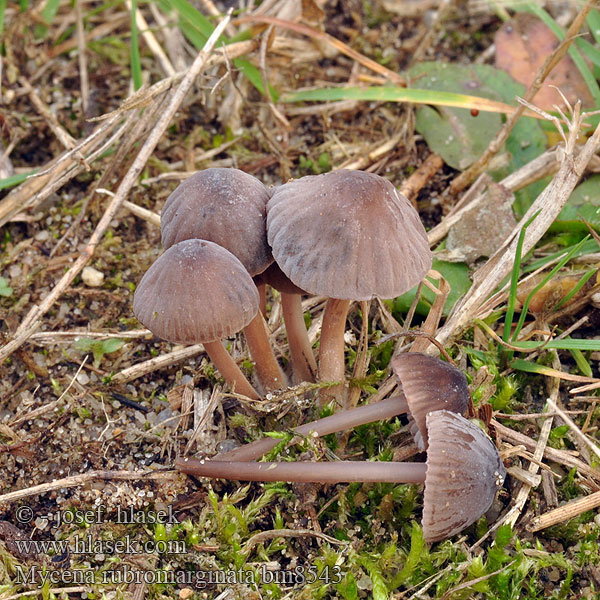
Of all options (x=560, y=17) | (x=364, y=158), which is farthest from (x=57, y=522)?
(x=560, y=17)

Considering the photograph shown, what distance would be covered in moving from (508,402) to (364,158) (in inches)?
70.4

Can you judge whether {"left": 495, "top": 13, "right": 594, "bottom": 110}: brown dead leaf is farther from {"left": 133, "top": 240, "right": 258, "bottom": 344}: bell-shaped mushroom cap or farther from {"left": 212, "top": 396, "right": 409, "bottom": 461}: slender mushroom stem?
{"left": 133, "top": 240, "right": 258, "bottom": 344}: bell-shaped mushroom cap

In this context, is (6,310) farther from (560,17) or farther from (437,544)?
(560,17)

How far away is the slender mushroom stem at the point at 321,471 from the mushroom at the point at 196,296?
0.59 m

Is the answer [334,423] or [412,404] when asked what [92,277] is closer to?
[334,423]

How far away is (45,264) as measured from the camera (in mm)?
3766

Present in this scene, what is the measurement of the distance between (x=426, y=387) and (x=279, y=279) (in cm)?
73

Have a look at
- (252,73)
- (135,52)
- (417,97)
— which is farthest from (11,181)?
(417,97)

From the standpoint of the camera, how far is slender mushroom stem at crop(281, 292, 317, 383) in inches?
117

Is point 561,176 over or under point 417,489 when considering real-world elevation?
over

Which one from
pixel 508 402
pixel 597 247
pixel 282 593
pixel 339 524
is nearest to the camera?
pixel 282 593

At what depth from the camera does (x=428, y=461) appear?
2.43 metres

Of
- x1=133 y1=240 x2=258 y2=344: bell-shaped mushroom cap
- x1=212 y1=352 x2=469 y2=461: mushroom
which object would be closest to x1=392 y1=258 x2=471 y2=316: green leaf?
x1=212 y1=352 x2=469 y2=461: mushroom

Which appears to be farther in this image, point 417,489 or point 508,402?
point 508,402
